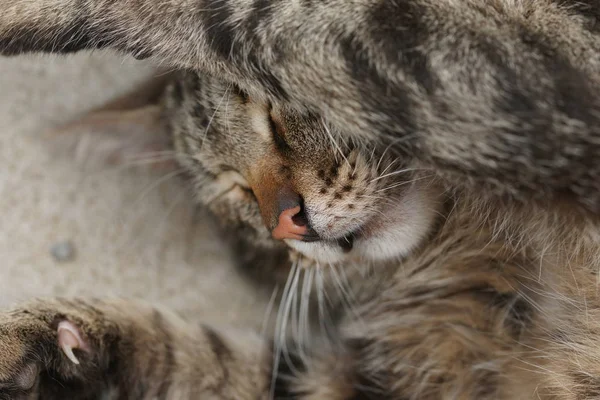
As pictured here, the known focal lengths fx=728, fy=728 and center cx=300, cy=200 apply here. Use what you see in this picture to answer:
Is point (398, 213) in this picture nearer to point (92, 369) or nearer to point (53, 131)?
point (92, 369)

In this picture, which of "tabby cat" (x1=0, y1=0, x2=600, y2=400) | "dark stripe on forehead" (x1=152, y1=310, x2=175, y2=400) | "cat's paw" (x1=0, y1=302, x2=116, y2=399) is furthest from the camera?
"dark stripe on forehead" (x1=152, y1=310, x2=175, y2=400)

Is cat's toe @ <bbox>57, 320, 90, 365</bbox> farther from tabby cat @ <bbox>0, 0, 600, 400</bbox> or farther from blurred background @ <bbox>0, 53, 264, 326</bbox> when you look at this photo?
blurred background @ <bbox>0, 53, 264, 326</bbox>

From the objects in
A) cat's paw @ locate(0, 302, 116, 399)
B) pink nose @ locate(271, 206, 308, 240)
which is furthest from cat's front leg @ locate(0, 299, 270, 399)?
pink nose @ locate(271, 206, 308, 240)

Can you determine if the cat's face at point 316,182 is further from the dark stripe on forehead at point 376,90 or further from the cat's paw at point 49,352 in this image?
the cat's paw at point 49,352

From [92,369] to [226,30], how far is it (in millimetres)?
596

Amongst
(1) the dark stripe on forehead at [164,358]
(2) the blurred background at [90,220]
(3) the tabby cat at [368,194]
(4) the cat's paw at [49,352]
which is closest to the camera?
(3) the tabby cat at [368,194]

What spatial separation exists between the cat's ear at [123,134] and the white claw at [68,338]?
512mm

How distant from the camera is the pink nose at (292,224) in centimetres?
117

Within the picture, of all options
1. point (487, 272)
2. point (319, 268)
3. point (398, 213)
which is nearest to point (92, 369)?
point (319, 268)

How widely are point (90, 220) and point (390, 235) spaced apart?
714 millimetres

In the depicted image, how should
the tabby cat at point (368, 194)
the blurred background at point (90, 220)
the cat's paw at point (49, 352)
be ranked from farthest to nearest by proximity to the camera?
the blurred background at point (90, 220), the cat's paw at point (49, 352), the tabby cat at point (368, 194)

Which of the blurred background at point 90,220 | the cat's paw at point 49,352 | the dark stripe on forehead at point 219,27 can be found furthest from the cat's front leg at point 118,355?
the dark stripe on forehead at point 219,27

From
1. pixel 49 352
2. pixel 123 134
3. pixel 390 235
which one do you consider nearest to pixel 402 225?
pixel 390 235

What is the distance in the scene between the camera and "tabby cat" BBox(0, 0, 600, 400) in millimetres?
851
